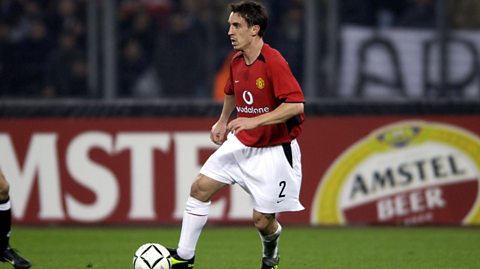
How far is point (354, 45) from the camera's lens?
41.4 feet

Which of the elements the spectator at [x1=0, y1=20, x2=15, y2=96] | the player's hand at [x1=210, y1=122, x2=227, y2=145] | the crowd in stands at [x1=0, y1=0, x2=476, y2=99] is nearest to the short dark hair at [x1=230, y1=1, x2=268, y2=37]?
the player's hand at [x1=210, y1=122, x2=227, y2=145]

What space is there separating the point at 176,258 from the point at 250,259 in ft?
5.20

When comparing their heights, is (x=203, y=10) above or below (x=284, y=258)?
above

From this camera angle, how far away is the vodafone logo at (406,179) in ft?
37.4

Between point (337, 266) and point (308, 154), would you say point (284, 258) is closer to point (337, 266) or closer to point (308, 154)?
point (337, 266)

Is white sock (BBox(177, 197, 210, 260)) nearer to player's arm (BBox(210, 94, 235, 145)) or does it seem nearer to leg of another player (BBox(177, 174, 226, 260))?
leg of another player (BBox(177, 174, 226, 260))

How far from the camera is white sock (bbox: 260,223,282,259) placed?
24.6 ft

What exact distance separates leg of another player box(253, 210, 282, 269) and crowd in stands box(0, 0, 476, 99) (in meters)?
5.26

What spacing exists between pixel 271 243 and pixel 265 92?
117cm

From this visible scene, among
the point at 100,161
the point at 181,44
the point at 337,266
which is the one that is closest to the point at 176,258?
the point at 337,266

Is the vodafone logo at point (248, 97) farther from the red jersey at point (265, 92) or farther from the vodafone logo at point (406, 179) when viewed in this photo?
the vodafone logo at point (406, 179)

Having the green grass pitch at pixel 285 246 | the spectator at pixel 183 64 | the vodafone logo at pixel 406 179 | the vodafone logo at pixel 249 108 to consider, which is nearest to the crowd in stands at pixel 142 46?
the spectator at pixel 183 64

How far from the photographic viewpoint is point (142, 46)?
1272cm

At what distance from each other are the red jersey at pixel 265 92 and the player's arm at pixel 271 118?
0.05m
